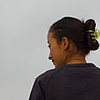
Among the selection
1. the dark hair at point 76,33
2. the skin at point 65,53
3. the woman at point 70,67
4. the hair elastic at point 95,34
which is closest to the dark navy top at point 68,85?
the woman at point 70,67

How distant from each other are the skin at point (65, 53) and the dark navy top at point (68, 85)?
0.35 ft

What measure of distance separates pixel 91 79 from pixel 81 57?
208mm

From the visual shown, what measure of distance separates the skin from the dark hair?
1.3 inches

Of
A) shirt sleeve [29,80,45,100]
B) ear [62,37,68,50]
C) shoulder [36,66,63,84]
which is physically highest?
ear [62,37,68,50]

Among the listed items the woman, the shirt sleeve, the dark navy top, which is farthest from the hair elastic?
the shirt sleeve

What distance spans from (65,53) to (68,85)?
1.00ft

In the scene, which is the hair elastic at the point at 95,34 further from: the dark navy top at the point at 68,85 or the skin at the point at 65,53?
the dark navy top at the point at 68,85

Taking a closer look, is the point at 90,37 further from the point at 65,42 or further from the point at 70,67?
the point at 70,67

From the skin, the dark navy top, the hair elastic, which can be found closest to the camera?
the dark navy top

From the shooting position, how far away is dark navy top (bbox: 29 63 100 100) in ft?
5.69

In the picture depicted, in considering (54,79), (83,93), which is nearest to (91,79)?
(83,93)

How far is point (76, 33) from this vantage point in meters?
2.00

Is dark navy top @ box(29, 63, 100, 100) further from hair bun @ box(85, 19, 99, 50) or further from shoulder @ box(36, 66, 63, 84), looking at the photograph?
hair bun @ box(85, 19, 99, 50)

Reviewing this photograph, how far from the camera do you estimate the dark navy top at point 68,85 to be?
1.73 metres
